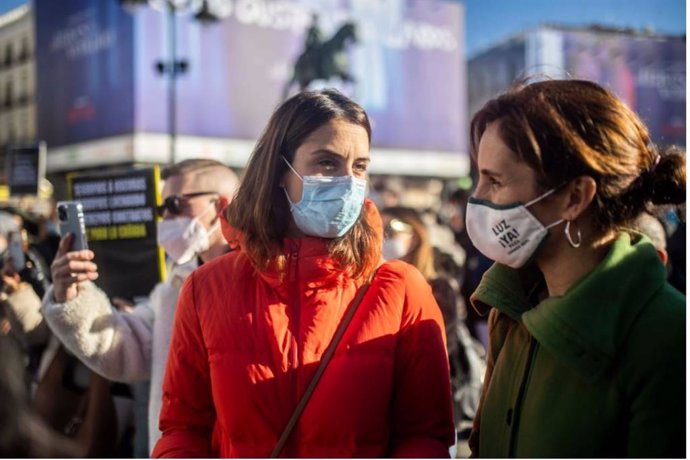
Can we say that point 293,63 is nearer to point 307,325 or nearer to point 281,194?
point 281,194

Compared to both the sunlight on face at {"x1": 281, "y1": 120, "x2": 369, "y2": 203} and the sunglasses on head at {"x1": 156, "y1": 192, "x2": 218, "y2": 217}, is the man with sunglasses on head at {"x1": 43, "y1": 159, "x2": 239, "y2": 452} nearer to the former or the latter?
the sunglasses on head at {"x1": 156, "y1": 192, "x2": 218, "y2": 217}

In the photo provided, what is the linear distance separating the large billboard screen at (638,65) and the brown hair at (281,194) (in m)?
38.3

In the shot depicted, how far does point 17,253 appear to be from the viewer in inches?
132

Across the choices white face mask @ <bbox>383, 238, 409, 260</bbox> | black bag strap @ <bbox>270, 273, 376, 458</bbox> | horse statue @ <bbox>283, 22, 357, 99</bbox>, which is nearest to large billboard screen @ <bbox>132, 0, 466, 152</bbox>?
horse statue @ <bbox>283, 22, 357, 99</bbox>

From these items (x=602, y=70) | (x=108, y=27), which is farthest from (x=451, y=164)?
(x=108, y=27)

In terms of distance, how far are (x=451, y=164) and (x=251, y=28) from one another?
11713 millimetres

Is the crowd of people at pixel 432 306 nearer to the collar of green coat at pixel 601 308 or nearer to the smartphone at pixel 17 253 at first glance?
the collar of green coat at pixel 601 308

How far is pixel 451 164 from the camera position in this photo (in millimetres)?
37188

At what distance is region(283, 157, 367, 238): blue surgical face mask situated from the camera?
198 centimetres

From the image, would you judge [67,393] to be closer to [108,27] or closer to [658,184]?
[658,184]

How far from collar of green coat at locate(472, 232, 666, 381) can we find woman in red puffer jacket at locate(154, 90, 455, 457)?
0.39 m

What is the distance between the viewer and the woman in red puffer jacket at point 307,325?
1801 mm

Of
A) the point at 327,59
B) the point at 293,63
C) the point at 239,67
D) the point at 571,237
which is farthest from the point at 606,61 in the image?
the point at 571,237

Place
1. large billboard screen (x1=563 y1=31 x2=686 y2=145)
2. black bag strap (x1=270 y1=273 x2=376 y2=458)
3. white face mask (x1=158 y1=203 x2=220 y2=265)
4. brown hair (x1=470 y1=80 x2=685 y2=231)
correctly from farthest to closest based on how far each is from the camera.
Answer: large billboard screen (x1=563 y1=31 x2=686 y2=145), white face mask (x1=158 y1=203 x2=220 y2=265), black bag strap (x1=270 y1=273 x2=376 y2=458), brown hair (x1=470 y1=80 x2=685 y2=231)
